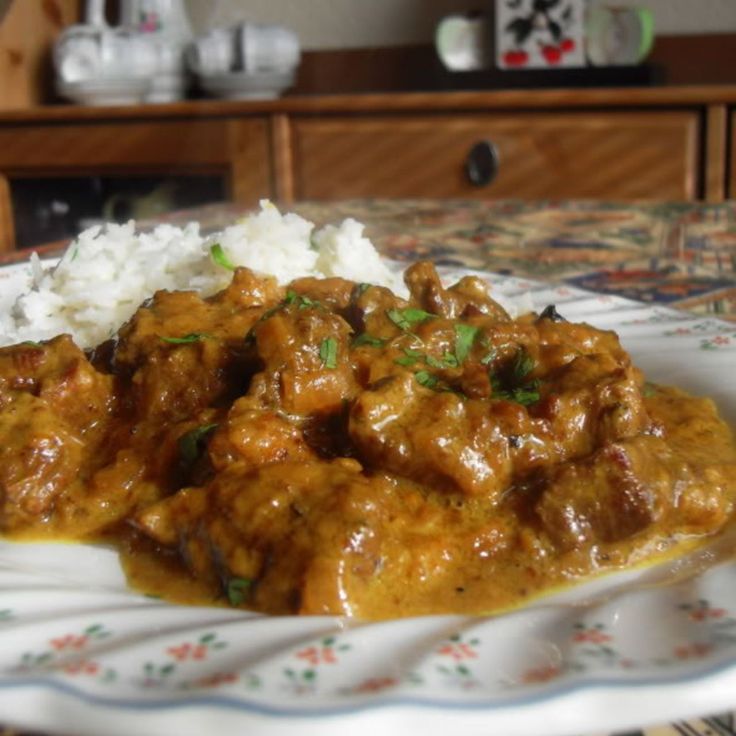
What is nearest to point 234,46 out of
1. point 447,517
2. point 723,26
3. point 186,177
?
point 186,177

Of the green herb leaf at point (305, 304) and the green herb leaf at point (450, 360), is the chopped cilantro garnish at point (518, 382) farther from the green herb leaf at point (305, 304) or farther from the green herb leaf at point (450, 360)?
the green herb leaf at point (305, 304)

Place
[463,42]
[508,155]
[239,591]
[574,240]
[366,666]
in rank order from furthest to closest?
[463,42]
[508,155]
[574,240]
[239,591]
[366,666]

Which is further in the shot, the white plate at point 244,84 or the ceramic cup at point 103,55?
the ceramic cup at point 103,55

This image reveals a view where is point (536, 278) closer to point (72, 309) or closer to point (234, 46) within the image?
point (72, 309)

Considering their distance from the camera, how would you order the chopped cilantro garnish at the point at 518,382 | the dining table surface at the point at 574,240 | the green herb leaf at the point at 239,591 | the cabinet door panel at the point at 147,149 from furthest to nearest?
1. the cabinet door panel at the point at 147,149
2. the dining table surface at the point at 574,240
3. the chopped cilantro garnish at the point at 518,382
4. the green herb leaf at the point at 239,591

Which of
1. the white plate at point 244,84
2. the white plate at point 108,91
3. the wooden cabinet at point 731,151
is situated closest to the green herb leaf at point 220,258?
the wooden cabinet at point 731,151

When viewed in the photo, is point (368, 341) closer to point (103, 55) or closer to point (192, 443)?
point (192, 443)

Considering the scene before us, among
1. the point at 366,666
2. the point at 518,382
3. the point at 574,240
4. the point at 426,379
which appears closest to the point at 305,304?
the point at 426,379
